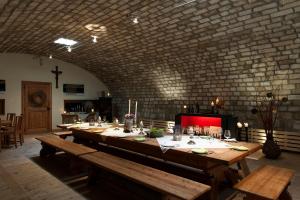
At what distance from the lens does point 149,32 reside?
18.5 feet

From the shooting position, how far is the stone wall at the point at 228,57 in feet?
14.3

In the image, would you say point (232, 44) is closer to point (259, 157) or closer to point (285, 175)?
point (259, 157)

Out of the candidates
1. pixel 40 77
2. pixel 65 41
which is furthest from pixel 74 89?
pixel 65 41

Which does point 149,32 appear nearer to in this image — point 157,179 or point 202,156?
point 202,156

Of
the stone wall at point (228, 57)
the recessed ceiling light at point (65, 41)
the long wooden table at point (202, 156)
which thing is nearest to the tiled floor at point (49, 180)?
the long wooden table at point (202, 156)

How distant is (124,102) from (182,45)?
5.06 meters

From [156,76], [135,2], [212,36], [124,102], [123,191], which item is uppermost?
[135,2]

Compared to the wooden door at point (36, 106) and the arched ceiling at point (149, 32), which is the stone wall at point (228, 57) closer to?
the arched ceiling at point (149, 32)

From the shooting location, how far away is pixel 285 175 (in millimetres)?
2721

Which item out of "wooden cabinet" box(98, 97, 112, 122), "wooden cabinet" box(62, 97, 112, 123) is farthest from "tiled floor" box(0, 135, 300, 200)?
"wooden cabinet" box(98, 97, 112, 122)

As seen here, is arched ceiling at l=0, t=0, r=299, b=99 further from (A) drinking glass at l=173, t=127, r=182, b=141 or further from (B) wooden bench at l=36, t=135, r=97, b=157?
(B) wooden bench at l=36, t=135, r=97, b=157

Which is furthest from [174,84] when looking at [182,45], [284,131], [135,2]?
[135,2]

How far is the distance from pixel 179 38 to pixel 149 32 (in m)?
0.72

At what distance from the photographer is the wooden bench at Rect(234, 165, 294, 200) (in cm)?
222
